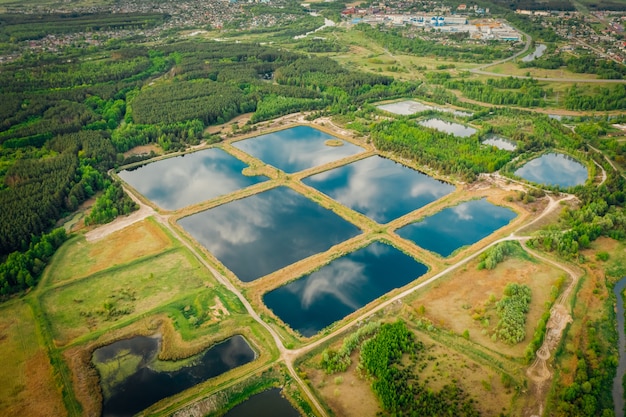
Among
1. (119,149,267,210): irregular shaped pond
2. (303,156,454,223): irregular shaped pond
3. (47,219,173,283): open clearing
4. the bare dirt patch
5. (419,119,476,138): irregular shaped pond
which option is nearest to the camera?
A: the bare dirt patch

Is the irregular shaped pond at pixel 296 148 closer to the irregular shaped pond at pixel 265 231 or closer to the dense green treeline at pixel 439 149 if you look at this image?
the dense green treeline at pixel 439 149

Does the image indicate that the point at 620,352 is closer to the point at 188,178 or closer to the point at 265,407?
the point at 265,407

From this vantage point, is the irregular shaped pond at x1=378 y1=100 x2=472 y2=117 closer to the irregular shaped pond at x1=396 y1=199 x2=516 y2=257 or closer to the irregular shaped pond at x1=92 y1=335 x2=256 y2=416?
the irregular shaped pond at x1=396 y1=199 x2=516 y2=257

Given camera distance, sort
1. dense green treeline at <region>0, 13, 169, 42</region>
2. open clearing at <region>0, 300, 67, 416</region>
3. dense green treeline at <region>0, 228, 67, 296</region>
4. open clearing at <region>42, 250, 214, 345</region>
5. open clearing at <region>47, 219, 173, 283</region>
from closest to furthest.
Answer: open clearing at <region>0, 300, 67, 416</region>
open clearing at <region>42, 250, 214, 345</region>
dense green treeline at <region>0, 228, 67, 296</region>
open clearing at <region>47, 219, 173, 283</region>
dense green treeline at <region>0, 13, 169, 42</region>

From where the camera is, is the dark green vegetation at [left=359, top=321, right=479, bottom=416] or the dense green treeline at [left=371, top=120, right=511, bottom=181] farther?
the dense green treeline at [left=371, top=120, right=511, bottom=181]

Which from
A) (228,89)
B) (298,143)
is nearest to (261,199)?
(298,143)

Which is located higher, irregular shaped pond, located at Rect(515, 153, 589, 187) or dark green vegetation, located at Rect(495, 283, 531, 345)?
dark green vegetation, located at Rect(495, 283, 531, 345)

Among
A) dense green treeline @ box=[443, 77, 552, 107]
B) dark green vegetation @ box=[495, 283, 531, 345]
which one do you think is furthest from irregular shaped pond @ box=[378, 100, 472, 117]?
dark green vegetation @ box=[495, 283, 531, 345]
